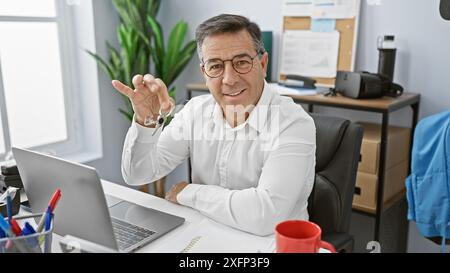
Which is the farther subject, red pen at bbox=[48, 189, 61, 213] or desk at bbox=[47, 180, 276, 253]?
desk at bbox=[47, 180, 276, 253]

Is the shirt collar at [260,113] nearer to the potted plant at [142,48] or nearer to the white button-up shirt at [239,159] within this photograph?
the white button-up shirt at [239,159]

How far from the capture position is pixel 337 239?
4.32ft

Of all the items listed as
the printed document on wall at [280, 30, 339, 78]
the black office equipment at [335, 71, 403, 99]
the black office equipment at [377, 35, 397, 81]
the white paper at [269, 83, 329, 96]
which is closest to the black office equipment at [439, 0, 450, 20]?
the black office equipment at [377, 35, 397, 81]

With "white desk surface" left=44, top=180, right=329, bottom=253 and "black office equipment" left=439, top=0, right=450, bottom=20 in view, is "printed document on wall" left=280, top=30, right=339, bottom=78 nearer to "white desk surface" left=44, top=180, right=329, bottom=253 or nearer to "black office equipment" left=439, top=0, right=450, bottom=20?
"black office equipment" left=439, top=0, right=450, bottom=20

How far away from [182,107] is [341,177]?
0.69 m

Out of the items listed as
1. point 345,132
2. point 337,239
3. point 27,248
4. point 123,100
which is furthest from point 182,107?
point 123,100

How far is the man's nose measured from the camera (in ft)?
4.51

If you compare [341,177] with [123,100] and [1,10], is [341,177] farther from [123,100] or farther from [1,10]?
[1,10]

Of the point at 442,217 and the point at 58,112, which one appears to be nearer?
the point at 442,217

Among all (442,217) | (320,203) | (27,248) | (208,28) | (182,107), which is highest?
(208,28)

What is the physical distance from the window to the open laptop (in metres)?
1.71

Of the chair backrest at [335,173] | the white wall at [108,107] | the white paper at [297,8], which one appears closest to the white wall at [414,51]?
the white paper at [297,8]

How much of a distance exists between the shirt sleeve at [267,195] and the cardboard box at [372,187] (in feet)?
2.38

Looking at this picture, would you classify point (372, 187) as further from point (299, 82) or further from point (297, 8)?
point (297, 8)
